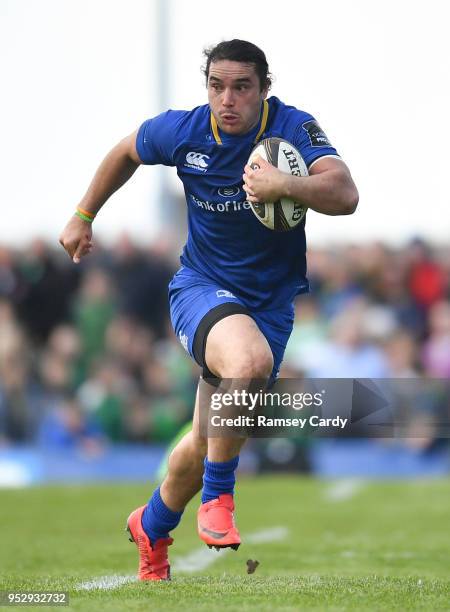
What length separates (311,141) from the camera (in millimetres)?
6414

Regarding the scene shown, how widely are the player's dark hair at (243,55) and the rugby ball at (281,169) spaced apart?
1.36 feet

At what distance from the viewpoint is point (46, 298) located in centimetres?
1708

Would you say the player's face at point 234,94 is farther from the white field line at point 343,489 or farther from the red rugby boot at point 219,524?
the white field line at point 343,489

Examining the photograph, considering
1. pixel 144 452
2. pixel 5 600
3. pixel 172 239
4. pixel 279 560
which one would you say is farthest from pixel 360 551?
pixel 172 239

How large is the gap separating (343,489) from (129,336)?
374 cm

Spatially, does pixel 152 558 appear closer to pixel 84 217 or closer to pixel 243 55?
pixel 84 217

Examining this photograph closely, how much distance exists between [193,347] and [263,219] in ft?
2.43

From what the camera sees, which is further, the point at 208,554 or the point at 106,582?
the point at 208,554

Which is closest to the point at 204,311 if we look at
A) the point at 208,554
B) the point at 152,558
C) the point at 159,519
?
the point at 159,519

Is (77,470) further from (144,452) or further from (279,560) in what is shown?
(279,560)

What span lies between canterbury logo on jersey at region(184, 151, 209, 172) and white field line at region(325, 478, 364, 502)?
26.4 ft

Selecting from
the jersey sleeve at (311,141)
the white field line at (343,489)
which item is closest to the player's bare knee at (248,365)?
the jersey sleeve at (311,141)

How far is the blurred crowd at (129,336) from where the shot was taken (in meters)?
16.8

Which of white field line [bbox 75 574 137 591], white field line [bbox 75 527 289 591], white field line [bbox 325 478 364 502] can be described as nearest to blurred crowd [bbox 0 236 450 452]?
white field line [bbox 325 478 364 502]
